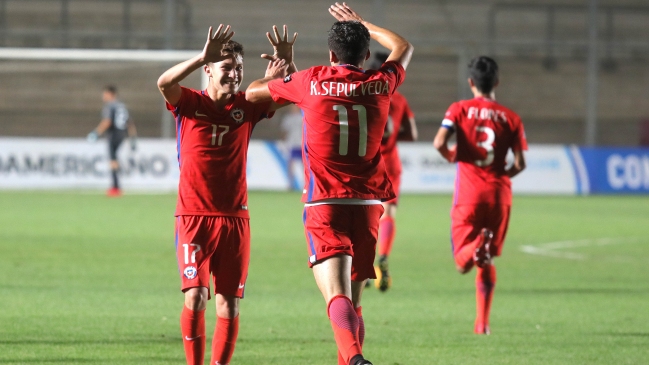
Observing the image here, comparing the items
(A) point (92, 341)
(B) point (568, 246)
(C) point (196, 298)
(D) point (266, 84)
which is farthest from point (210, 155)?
(B) point (568, 246)

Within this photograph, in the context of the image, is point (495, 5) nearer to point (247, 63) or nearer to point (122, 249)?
point (247, 63)

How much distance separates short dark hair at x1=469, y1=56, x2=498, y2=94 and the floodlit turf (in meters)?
1.87

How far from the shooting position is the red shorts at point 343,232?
513 cm

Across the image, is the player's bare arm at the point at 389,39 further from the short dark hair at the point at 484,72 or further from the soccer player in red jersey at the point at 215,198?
the short dark hair at the point at 484,72

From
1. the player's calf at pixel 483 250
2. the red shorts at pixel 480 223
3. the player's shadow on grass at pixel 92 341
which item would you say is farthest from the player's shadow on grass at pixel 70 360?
A: the red shorts at pixel 480 223

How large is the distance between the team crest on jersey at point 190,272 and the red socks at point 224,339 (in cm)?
33

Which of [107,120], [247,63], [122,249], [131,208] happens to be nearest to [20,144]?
[107,120]

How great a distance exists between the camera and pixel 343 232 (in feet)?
17.0

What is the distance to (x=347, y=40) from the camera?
511 cm

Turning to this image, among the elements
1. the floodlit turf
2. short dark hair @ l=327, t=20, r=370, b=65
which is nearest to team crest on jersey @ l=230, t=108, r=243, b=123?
short dark hair @ l=327, t=20, r=370, b=65

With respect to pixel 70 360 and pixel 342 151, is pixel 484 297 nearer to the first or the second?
→ pixel 342 151

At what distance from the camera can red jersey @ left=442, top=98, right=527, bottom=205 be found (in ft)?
25.1

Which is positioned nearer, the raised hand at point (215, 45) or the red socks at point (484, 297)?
the raised hand at point (215, 45)

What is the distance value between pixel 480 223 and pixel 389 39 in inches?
104
